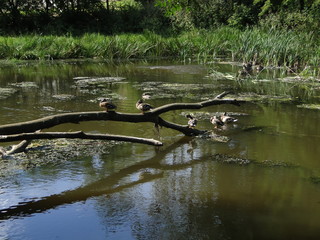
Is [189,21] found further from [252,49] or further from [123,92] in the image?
[123,92]

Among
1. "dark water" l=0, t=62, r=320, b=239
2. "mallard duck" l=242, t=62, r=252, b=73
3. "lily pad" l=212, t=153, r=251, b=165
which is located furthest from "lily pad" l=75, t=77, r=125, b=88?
"lily pad" l=212, t=153, r=251, b=165

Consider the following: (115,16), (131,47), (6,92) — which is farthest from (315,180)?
(115,16)

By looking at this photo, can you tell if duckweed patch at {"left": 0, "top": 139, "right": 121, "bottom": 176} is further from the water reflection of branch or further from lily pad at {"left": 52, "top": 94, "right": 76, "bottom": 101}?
lily pad at {"left": 52, "top": 94, "right": 76, "bottom": 101}

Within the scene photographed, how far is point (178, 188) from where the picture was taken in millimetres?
4328

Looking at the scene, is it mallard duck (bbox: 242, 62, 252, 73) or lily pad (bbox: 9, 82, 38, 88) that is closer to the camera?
lily pad (bbox: 9, 82, 38, 88)

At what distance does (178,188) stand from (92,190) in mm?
811

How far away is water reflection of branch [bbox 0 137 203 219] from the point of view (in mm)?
3803

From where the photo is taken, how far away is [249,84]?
447 inches

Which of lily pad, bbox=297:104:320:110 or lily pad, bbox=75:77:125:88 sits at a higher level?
lily pad, bbox=75:77:125:88

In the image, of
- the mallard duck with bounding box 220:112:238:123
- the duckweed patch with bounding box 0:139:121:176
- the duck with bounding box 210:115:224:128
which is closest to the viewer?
the duckweed patch with bounding box 0:139:121:176

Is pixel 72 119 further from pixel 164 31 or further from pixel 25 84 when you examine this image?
pixel 164 31

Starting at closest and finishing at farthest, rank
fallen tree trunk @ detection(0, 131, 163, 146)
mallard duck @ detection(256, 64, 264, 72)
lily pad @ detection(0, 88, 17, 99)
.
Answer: fallen tree trunk @ detection(0, 131, 163, 146) → lily pad @ detection(0, 88, 17, 99) → mallard duck @ detection(256, 64, 264, 72)

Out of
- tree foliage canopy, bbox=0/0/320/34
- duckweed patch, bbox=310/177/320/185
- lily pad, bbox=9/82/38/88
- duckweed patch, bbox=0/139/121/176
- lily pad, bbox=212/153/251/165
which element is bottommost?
duckweed patch, bbox=310/177/320/185

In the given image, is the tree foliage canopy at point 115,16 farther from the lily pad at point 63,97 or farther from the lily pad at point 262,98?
the lily pad at point 262,98
